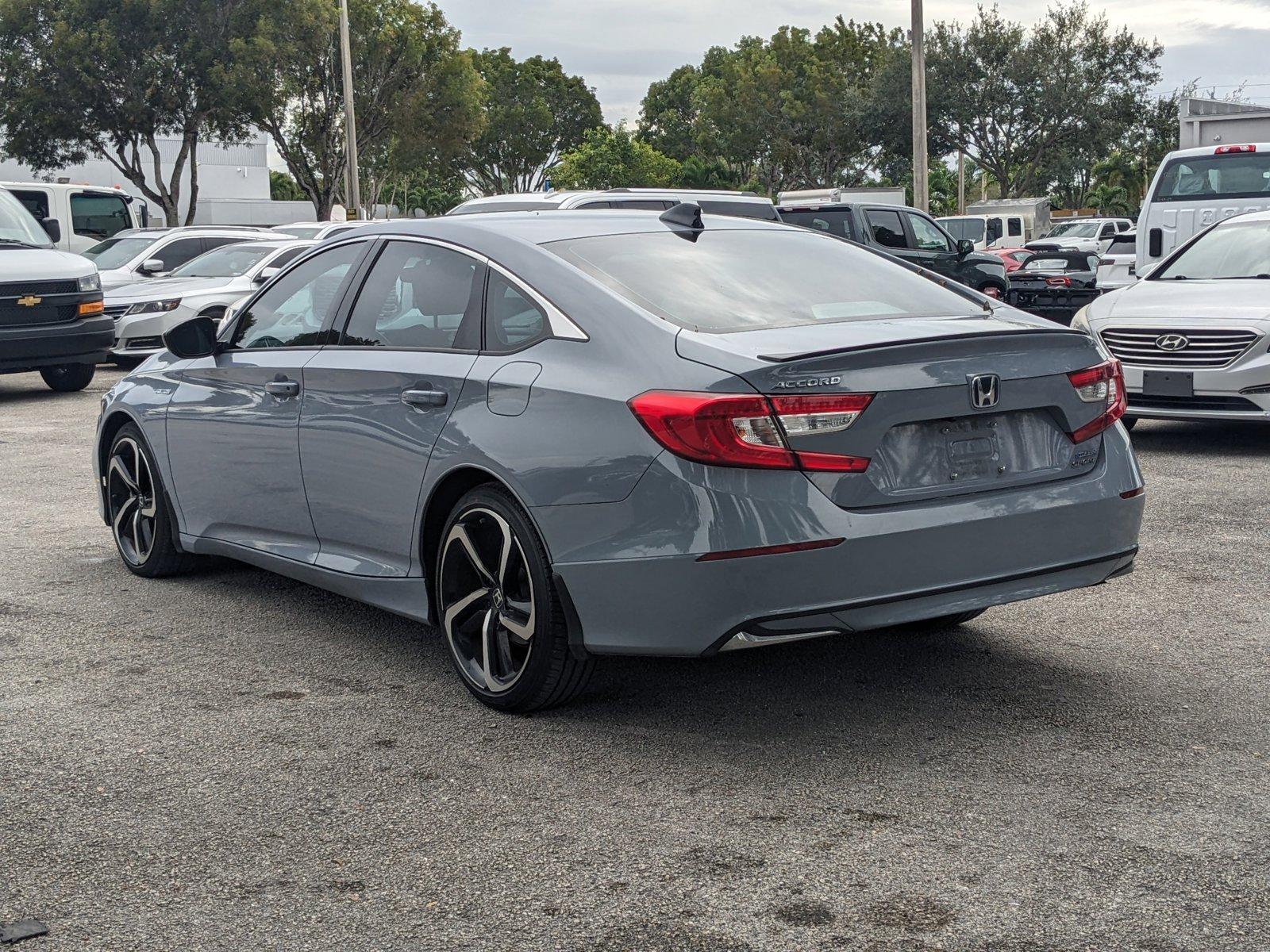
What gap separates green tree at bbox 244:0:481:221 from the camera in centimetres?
4106

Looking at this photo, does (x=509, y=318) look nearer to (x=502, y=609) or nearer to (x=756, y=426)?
(x=502, y=609)

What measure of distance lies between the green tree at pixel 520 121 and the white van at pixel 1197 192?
53.7 m

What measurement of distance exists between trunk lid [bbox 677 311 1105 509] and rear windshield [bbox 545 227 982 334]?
19cm

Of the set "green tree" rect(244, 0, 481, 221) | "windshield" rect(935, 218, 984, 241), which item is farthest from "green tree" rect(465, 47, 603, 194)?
"windshield" rect(935, 218, 984, 241)

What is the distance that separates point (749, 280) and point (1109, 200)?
86893 millimetres

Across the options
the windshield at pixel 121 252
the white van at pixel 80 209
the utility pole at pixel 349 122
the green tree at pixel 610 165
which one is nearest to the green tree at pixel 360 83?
→ the utility pole at pixel 349 122

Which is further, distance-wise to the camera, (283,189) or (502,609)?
(283,189)

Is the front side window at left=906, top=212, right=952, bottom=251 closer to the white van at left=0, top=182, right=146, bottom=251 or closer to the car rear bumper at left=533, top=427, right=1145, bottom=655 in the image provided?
the white van at left=0, top=182, right=146, bottom=251

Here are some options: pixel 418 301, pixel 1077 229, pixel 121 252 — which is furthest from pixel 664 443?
pixel 1077 229

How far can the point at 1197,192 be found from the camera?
17.0 m

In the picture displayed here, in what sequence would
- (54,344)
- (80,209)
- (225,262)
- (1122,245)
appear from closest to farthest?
(54,344) < (225,262) < (1122,245) < (80,209)

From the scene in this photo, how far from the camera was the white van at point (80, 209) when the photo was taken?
25.9 meters

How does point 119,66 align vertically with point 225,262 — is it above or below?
above

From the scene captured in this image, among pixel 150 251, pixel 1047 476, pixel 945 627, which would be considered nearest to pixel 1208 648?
pixel 945 627
